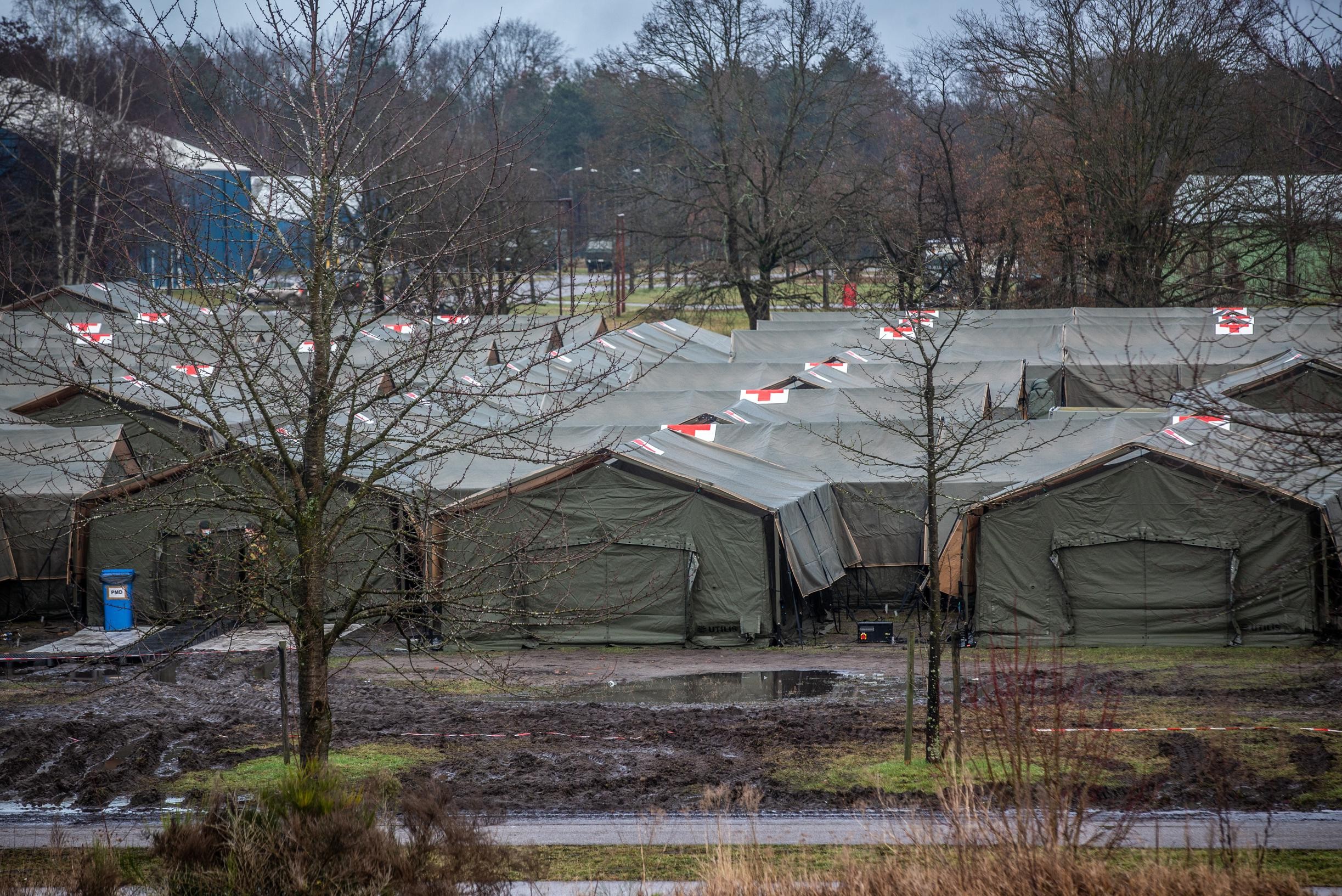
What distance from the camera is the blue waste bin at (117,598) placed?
18516 mm

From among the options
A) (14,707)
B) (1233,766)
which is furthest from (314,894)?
(14,707)

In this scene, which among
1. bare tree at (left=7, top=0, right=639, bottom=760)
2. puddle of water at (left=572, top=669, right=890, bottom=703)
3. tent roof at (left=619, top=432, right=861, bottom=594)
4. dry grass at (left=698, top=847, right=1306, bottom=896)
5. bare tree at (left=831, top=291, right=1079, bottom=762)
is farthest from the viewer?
tent roof at (left=619, top=432, right=861, bottom=594)

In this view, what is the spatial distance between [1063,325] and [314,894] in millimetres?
28836

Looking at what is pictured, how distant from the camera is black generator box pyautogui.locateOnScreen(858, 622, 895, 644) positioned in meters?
17.8

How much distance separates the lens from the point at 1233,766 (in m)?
10.5

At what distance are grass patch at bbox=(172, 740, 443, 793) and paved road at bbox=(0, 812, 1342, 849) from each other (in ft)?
2.97

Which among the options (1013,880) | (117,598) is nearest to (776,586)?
(117,598)

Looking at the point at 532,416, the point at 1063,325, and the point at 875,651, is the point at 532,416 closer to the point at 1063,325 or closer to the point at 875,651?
the point at 875,651

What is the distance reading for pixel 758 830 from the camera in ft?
31.0

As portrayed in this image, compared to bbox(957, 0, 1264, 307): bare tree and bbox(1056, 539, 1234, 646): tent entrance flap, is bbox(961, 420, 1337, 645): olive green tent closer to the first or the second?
bbox(1056, 539, 1234, 646): tent entrance flap

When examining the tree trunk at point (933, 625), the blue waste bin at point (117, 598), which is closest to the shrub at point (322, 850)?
the tree trunk at point (933, 625)

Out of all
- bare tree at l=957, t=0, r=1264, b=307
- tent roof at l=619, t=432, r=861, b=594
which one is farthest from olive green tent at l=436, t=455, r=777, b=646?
bare tree at l=957, t=0, r=1264, b=307

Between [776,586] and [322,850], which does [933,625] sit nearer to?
[322,850]

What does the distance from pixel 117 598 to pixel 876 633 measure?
11407mm
